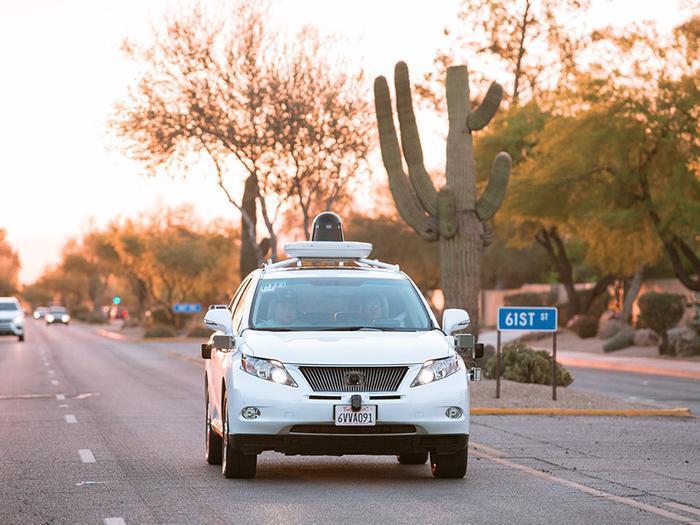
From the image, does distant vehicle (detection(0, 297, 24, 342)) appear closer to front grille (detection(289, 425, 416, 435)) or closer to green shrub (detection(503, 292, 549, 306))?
green shrub (detection(503, 292, 549, 306))

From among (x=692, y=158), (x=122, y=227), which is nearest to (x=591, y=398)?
(x=692, y=158)

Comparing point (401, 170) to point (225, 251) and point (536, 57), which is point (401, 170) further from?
point (225, 251)

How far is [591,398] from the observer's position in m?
24.9

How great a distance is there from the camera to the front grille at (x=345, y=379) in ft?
40.2

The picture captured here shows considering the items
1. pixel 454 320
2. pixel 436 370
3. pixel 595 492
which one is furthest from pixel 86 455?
pixel 595 492

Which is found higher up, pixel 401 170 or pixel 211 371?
pixel 401 170

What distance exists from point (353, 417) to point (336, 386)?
30 centimetres

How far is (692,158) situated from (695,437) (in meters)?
22.4

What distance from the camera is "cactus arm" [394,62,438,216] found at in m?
27.7

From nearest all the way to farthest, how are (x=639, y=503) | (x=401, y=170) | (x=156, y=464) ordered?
(x=639, y=503) < (x=156, y=464) < (x=401, y=170)

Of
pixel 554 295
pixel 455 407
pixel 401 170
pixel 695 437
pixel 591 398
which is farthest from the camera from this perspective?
pixel 554 295

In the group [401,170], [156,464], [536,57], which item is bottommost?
[156,464]

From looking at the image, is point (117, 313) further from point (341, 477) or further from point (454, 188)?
point (341, 477)

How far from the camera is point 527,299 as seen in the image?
71.0 m
